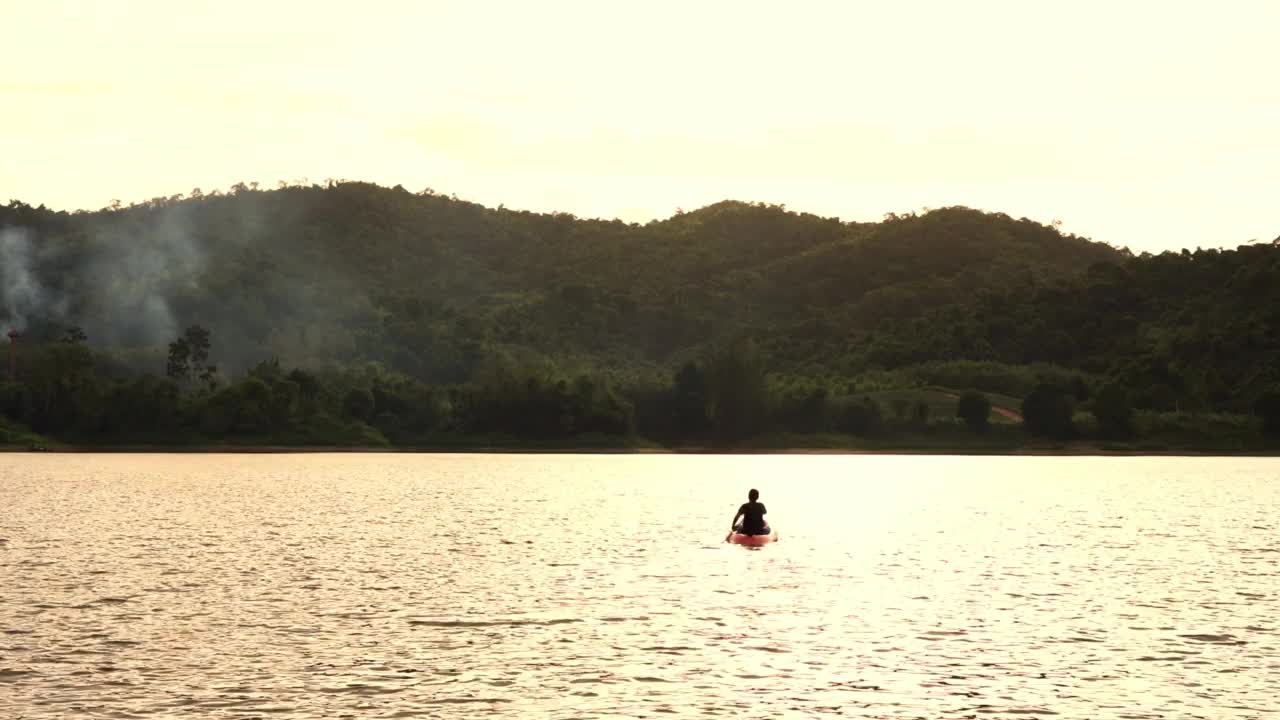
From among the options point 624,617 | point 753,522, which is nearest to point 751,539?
point 753,522

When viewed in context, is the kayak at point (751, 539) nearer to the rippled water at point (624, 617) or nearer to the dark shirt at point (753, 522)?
the dark shirt at point (753, 522)

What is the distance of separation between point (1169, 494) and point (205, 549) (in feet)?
377

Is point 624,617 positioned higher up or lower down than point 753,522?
lower down

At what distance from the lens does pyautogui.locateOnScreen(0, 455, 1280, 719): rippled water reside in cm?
3816

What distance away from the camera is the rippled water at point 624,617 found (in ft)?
125

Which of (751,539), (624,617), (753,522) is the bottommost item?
(624,617)

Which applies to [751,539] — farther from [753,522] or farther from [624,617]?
[624,617]

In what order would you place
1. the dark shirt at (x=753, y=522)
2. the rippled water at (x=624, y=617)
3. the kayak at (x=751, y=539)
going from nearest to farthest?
the rippled water at (x=624, y=617) < the kayak at (x=751, y=539) < the dark shirt at (x=753, y=522)

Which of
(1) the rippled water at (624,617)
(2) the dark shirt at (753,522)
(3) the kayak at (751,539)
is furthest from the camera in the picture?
(2) the dark shirt at (753,522)

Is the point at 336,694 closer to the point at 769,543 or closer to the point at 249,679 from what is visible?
the point at 249,679

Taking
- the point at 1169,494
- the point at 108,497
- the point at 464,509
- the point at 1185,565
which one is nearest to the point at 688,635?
the point at 1185,565

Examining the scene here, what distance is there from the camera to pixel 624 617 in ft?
177

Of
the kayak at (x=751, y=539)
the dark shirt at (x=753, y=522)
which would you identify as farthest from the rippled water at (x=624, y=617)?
the dark shirt at (x=753, y=522)

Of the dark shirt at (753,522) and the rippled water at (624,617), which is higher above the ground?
the dark shirt at (753,522)
